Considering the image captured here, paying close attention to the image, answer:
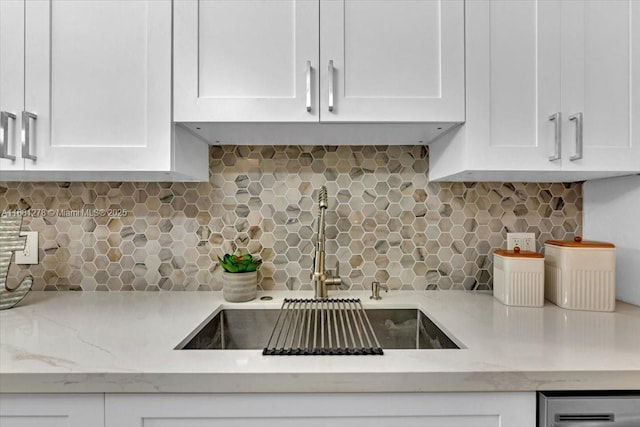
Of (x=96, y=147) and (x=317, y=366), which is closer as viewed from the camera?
(x=317, y=366)

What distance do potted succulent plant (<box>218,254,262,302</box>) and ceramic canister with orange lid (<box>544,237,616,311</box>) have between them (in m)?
1.14

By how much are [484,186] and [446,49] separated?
2.15 ft

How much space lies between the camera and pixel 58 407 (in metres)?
0.86

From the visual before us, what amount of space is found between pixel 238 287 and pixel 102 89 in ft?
2.65

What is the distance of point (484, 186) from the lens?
1.60m

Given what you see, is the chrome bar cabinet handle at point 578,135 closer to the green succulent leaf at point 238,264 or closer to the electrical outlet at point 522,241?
the electrical outlet at point 522,241

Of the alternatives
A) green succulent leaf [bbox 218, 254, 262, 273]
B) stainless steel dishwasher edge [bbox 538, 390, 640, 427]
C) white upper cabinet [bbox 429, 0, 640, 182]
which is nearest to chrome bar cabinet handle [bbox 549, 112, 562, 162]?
white upper cabinet [bbox 429, 0, 640, 182]

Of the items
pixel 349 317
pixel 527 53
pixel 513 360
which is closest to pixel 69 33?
pixel 349 317

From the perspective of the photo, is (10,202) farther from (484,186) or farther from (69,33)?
(484,186)

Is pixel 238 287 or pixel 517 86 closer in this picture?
pixel 517 86

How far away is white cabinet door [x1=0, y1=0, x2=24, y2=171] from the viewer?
1.17 metres

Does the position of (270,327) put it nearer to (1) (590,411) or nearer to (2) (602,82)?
(1) (590,411)

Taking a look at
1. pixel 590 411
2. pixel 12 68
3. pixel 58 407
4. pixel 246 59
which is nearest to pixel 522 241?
pixel 590 411

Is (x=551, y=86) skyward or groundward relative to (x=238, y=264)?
skyward
